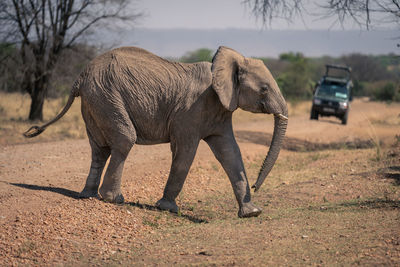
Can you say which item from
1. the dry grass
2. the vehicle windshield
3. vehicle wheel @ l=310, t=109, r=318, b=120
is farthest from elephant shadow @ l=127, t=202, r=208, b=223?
vehicle wheel @ l=310, t=109, r=318, b=120

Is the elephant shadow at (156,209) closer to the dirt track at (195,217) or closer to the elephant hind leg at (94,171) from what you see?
the dirt track at (195,217)

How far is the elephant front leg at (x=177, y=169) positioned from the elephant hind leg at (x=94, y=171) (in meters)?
0.95

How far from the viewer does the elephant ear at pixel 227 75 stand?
6.50 m

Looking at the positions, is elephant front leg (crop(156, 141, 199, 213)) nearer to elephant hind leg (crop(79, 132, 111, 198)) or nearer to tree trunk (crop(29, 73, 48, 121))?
elephant hind leg (crop(79, 132, 111, 198))

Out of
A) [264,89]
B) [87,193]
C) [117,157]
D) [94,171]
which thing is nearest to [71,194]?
[87,193]

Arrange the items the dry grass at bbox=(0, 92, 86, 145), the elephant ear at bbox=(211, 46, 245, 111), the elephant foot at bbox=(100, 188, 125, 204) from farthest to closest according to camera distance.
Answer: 1. the dry grass at bbox=(0, 92, 86, 145)
2. the elephant foot at bbox=(100, 188, 125, 204)
3. the elephant ear at bbox=(211, 46, 245, 111)

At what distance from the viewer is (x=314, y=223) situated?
6.32m

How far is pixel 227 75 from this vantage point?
662 cm

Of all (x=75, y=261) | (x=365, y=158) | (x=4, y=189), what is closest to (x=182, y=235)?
(x=75, y=261)

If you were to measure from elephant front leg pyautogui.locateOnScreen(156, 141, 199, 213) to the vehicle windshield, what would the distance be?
15827mm

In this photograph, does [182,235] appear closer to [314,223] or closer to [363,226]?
→ [314,223]

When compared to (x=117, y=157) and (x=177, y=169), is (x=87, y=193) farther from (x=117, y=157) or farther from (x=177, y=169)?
(x=177, y=169)

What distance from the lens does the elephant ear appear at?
6.50m

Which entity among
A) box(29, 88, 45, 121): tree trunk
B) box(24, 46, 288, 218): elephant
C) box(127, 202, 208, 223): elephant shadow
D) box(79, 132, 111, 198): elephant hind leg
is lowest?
box(29, 88, 45, 121): tree trunk
